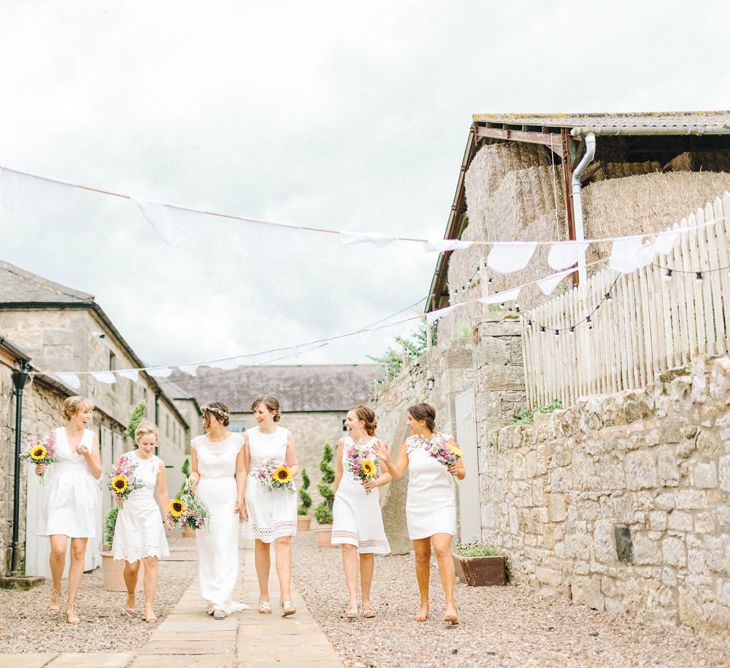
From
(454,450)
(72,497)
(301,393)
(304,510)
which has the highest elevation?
(301,393)

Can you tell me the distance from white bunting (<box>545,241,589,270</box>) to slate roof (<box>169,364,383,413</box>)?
102 feet

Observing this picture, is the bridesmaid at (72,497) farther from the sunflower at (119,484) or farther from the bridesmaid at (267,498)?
the bridesmaid at (267,498)

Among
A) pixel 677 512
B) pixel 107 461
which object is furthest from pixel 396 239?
pixel 107 461

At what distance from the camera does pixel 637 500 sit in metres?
5.57

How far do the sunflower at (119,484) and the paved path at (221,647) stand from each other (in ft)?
3.27

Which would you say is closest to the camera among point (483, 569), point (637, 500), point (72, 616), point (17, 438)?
point (637, 500)

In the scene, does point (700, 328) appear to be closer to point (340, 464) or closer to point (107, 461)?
point (340, 464)

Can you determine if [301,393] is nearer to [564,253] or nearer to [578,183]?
[578,183]

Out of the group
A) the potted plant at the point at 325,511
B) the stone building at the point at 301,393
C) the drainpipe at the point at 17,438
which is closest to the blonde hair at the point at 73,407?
the drainpipe at the point at 17,438

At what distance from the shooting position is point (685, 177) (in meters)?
11.1

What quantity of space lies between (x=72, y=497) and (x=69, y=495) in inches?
1.0

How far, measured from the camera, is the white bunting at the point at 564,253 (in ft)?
18.9

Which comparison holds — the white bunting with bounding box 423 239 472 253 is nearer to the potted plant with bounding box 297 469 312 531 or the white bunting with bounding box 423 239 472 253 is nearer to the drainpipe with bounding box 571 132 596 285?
the drainpipe with bounding box 571 132 596 285

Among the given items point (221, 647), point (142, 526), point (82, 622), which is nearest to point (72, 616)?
point (82, 622)
